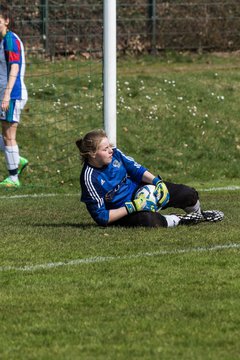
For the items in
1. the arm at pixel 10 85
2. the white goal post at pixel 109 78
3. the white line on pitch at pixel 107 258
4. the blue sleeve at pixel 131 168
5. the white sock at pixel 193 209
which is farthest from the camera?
the arm at pixel 10 85

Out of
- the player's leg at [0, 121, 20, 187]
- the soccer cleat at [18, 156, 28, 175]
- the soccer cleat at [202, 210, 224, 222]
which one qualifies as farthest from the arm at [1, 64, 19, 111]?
the soccer cleat at [202, 210, 224, 222]

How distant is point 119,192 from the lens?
10164mm

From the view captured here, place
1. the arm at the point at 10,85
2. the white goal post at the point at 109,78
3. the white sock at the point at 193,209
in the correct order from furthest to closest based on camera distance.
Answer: the arm at the point at 10,85, the white goal post at the point at 109,78, the white sock at the point at 193,209

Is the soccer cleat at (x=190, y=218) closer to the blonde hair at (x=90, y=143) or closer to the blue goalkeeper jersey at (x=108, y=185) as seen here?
the blue goalkeeper jersey at (x=108, y=185)

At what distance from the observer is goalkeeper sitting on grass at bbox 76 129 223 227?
9.98 metres

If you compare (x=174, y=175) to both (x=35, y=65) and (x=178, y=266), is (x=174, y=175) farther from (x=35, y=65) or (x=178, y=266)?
(x=178, y=266)

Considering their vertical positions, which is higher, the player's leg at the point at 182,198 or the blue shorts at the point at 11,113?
the player's leg at the point at 182,198

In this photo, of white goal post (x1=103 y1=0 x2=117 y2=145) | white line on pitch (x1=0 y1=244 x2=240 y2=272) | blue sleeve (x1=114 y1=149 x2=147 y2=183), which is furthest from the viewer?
white goal post (x1=103 y1=0 x2=117 y2=145)

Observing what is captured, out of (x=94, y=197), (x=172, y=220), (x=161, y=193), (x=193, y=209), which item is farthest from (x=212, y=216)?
(x=94, y=197)

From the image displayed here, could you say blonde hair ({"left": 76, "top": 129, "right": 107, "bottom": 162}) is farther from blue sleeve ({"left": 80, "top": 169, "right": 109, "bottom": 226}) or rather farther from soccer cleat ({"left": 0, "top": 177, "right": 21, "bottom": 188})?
soccer cleat ({"left": 0, "top": 177, "right": 21, "bottom": 188})

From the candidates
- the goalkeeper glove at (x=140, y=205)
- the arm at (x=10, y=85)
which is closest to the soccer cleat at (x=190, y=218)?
the goalkeeper glove at (x=140, y=205)

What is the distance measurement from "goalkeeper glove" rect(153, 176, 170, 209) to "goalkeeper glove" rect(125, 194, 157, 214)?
0.09 meters

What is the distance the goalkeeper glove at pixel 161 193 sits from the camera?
10.2m

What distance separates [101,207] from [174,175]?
19.4 feet
